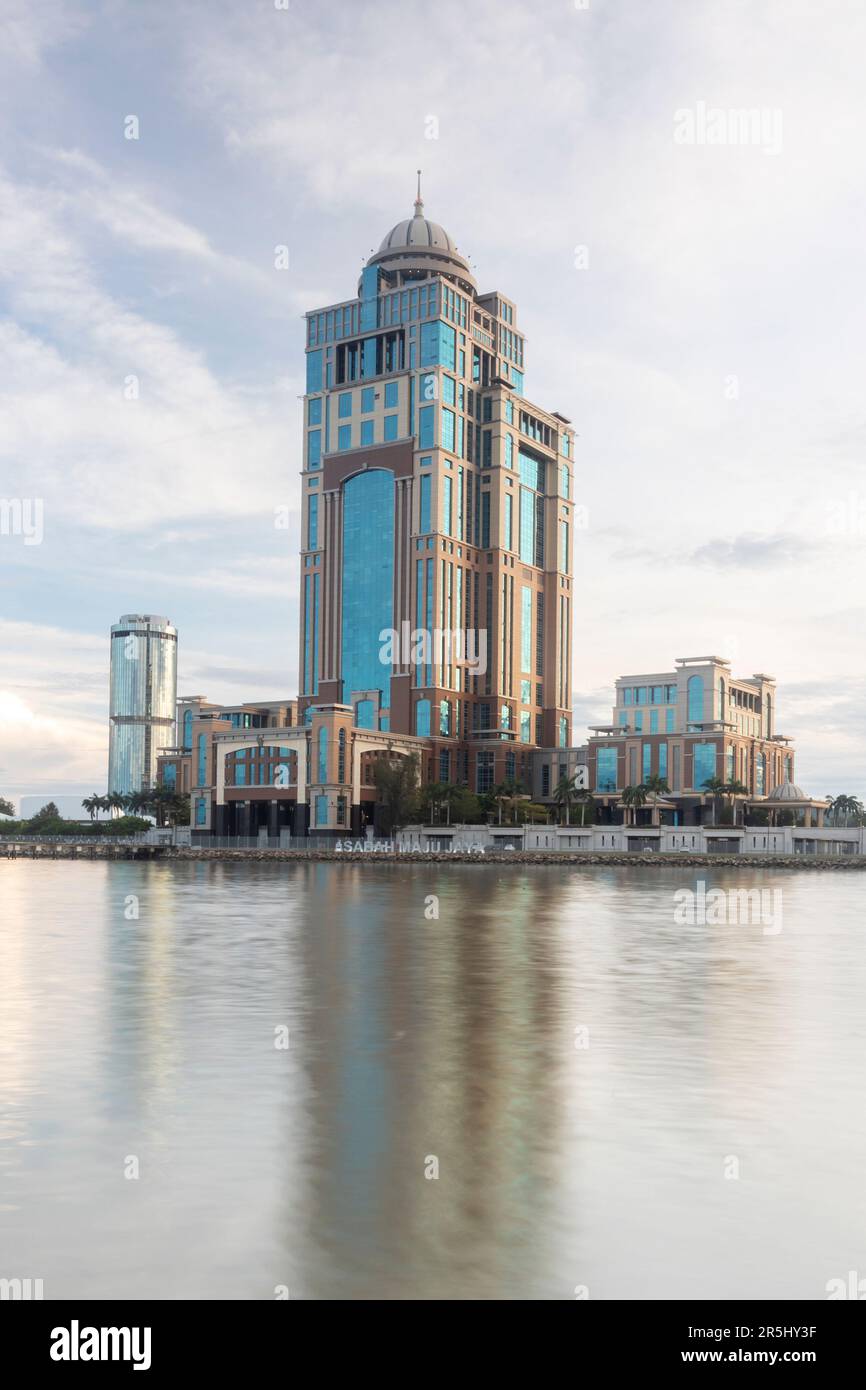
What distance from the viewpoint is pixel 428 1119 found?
1675 centimetres

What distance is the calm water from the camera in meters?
11.4

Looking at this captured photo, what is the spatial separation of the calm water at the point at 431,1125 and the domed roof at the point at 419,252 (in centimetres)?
17444

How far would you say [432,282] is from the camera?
602ft

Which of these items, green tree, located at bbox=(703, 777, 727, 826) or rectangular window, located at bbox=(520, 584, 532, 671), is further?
rectangular window, located at bbox=(520, 584, 532, 671)

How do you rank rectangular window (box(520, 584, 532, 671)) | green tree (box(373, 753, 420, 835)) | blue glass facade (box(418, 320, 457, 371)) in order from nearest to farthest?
1. green tree (box(373, 753, 420, 835))
2. blue glass facade (box(418, 320, 457, 371))
3. rectangular window (box(520, 584, 532, 671))

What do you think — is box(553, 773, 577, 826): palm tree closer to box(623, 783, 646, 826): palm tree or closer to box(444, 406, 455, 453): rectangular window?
box(623, 783, 646, 826): palm tree

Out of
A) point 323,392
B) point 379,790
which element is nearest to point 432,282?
point 323,392

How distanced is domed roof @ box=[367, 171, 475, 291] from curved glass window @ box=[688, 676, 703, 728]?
75.2 meters

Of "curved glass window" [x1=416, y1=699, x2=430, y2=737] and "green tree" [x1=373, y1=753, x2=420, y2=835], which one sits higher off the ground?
"curved glass window" [x1=416, y1=699, x2=430, y2=737]

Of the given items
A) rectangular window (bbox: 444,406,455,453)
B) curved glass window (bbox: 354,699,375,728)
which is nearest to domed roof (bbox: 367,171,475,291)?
rectangular window (bbox: 444,406,455,453)

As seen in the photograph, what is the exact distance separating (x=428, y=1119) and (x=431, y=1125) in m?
0.35

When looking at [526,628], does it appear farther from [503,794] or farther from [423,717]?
[503,794]

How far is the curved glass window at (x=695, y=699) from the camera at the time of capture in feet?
626

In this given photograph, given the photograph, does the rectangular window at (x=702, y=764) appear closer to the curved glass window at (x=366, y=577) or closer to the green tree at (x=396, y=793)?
the green tree at (x=396, y=793)
